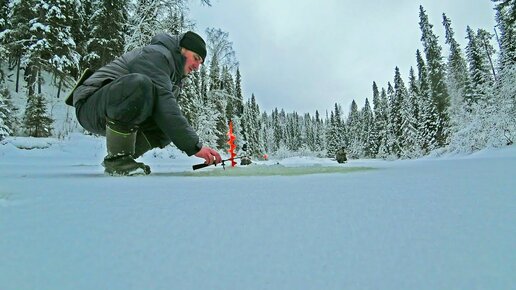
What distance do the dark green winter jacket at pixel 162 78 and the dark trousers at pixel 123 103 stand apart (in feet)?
0.20

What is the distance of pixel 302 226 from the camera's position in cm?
66

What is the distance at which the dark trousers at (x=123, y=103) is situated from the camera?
6.48 feet

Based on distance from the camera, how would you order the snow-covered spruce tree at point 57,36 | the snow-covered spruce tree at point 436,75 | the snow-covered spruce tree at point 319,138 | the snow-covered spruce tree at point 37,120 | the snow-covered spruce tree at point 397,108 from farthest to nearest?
the snow-covered spruce tree at point 319,138 → the snow-covered spruce tree at point 397,108 → the snow-covered spruce tree at point 436,75 → the snow-covered spruce tree at point 57,36 → the snow-covered spruce tree at point 37,120

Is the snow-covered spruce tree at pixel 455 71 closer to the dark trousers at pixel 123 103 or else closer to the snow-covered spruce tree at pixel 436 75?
the snow-covered spruce tree at pixel 436 75

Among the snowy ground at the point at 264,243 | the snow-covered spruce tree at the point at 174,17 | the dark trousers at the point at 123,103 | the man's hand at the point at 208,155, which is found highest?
the snow-covered spruce tree at the point at 174,17

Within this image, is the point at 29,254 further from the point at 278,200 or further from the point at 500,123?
the point at 500,123

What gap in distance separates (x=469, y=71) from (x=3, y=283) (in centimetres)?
3247

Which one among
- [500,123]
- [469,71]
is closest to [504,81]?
[500,123]

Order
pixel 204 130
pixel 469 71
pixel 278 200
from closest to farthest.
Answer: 1. pixel 278 200
2. pixel 204 130
3. pixel 469 71

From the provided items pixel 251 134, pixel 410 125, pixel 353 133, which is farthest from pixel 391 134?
pixel 353 133

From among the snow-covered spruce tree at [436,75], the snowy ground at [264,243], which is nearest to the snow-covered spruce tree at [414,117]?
the snow-covered spruce tree at [436,75]

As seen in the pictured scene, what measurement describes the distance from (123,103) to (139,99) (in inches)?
5.2

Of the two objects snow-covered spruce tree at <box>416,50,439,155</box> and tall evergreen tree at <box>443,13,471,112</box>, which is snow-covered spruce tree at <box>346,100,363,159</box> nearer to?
tall evergreen tree at <box>443,13,471,112</box>

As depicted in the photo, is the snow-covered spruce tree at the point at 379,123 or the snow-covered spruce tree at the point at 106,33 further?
the snow-covered spruce tree at the point at 379,123
